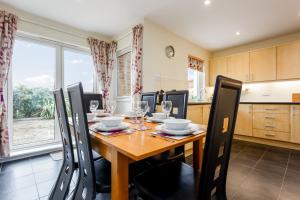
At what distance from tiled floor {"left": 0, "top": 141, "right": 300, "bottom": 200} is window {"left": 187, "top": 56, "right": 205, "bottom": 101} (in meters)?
2.04

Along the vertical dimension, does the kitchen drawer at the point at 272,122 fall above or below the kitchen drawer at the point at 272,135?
above

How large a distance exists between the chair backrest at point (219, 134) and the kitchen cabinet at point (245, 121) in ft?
10.3

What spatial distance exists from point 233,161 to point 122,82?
2721 mm

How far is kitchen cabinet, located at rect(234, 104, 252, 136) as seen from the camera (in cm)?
351

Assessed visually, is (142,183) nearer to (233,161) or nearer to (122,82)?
(233,161)

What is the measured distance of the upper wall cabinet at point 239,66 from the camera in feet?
12.9

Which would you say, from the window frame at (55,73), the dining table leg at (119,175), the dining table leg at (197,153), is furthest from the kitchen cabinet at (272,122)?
the window frame at (55,73)

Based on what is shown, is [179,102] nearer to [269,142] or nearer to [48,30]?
[48,30]

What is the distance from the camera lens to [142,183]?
3.15 feet

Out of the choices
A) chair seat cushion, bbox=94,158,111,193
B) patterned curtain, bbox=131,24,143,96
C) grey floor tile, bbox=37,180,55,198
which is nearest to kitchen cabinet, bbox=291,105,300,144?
patterned curtain, bbox=131,24,143,96

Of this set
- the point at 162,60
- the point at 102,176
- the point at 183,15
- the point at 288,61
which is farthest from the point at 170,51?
the point at 102,176

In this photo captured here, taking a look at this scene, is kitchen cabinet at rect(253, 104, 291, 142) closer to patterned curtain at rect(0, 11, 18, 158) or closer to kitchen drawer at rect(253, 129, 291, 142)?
kitchen drawer at rect(253, 129, 291, 142)

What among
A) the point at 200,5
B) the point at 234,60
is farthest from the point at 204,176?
the point at 234,60

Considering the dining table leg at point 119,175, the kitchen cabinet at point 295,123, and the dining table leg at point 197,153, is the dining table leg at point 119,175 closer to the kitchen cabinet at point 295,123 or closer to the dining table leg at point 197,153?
the dining table leg at point 197,153
